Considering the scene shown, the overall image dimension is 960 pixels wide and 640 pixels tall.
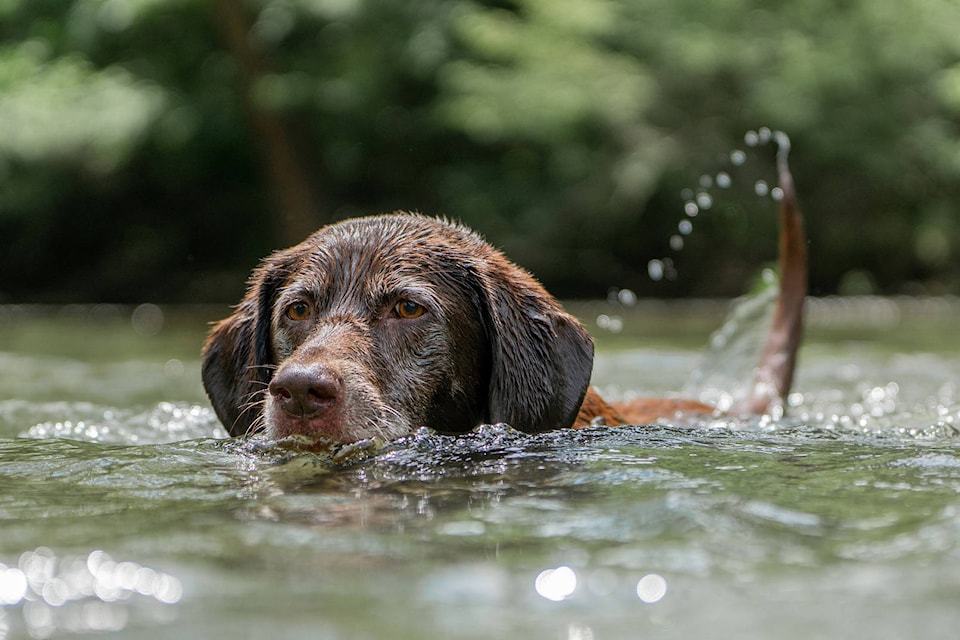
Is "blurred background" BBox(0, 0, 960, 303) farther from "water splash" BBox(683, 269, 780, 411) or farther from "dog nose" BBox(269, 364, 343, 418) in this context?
"dog nose" BBox(269, 364, 343, 418)

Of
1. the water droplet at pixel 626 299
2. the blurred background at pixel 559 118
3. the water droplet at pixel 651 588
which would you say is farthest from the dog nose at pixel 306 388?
the blurred background at pixel 559 118

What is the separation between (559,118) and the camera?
17.0m

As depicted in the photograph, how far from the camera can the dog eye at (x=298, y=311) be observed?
4.20 metres

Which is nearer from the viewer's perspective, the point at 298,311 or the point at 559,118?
the point at 298,311

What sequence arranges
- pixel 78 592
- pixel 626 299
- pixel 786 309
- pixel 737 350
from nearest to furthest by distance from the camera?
pixel 78 592, pixel 786 309, pixel 737 350, pixel 626 299

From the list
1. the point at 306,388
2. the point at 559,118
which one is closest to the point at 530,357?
the point at 306,388

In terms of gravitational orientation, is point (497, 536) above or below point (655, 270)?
above

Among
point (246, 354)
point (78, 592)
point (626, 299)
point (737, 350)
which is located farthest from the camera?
point (626, 299)

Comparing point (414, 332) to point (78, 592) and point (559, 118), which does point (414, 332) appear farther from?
point (559, 118)

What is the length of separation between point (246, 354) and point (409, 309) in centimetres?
78

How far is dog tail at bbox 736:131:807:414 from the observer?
5668 millimetres

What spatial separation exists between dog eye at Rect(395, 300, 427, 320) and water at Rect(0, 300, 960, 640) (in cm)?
44

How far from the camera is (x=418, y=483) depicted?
3.29 m

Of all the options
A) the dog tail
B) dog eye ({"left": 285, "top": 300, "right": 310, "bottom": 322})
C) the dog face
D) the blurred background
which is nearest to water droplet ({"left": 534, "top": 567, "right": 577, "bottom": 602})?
the dog face
